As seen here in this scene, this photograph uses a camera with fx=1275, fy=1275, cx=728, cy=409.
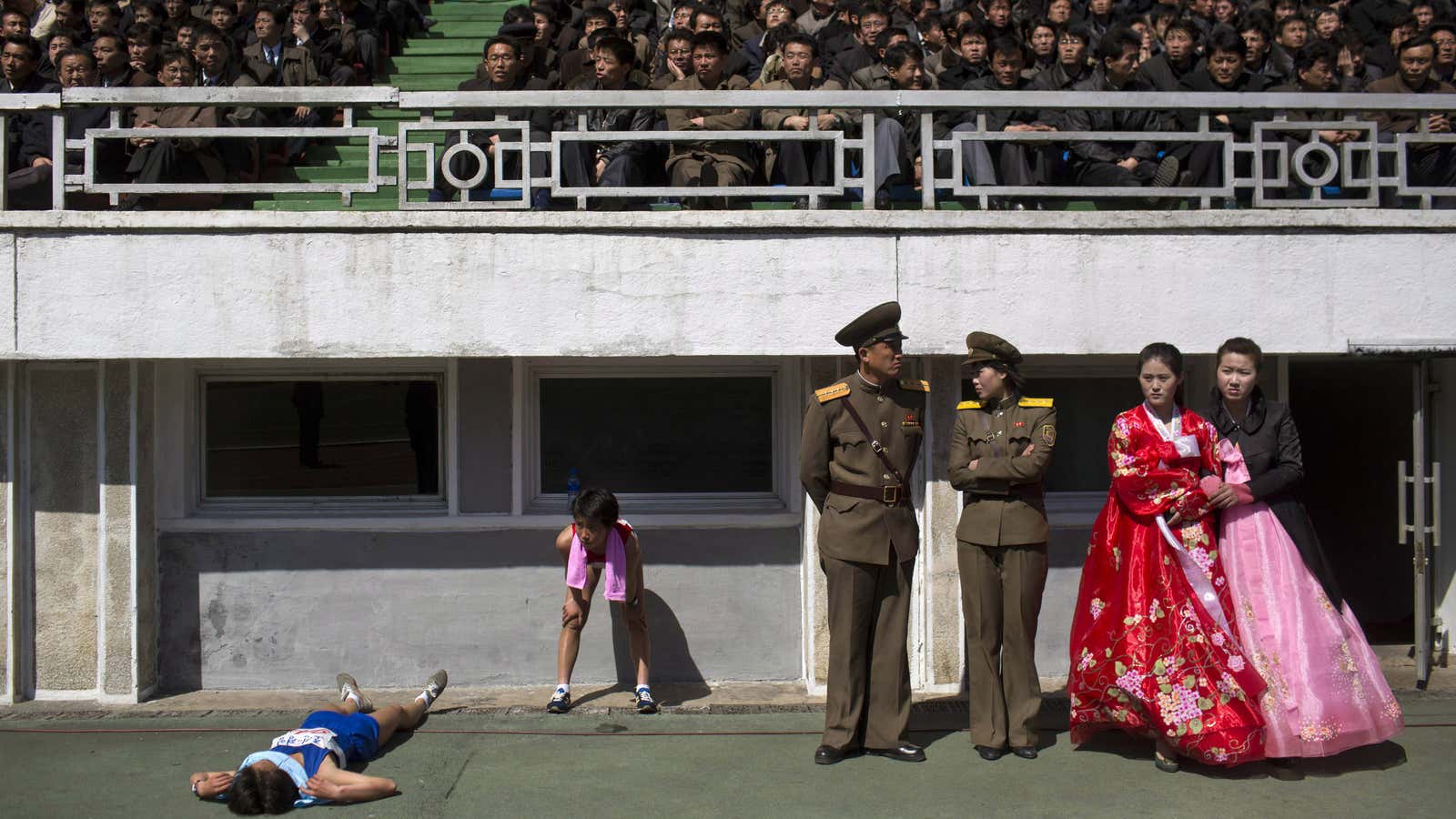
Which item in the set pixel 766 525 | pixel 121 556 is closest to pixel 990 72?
pixel 766 525

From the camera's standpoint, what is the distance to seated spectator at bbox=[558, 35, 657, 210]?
7.64 metres

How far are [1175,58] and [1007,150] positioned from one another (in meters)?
2.54

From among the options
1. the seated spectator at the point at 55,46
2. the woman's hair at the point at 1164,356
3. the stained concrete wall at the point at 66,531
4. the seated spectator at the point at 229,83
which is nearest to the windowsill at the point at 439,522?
the stained concrete wall at the point at 66,531

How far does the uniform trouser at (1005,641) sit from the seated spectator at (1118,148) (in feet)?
8.23

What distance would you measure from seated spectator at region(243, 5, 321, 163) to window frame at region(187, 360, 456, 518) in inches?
73.2

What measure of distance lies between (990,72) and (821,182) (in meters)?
2.50

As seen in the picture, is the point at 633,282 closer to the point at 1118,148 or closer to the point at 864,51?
the point at 1118,148

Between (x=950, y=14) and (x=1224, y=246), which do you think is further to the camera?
(x=950, y=14)

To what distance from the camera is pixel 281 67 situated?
35.0ft

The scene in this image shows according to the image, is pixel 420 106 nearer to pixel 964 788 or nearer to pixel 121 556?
pixel 121 556

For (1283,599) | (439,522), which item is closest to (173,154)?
(439,522)

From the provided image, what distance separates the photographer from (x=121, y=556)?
734 centimetres

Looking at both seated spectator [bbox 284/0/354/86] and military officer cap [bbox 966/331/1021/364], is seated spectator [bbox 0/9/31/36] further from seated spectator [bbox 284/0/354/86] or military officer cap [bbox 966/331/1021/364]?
military officer cap [bbox 966/331/1021/364]

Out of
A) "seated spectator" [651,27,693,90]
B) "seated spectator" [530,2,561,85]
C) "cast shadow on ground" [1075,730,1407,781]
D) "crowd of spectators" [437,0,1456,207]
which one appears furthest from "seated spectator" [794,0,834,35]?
"cast shadow on ground" [1075,730,1407,781]
